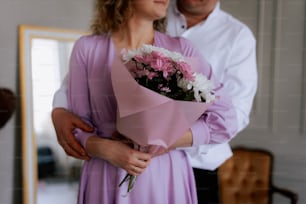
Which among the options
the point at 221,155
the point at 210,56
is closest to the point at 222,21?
the point at 210,56

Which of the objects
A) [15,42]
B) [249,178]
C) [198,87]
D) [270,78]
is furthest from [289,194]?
[15,42]

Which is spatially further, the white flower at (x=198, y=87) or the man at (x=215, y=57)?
the man at (x=215, y=57)

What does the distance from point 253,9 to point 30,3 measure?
0.92 feet

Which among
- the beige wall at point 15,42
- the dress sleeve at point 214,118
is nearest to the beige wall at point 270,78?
the beige wall at point 15,42

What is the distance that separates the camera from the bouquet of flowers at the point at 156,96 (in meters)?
0.30

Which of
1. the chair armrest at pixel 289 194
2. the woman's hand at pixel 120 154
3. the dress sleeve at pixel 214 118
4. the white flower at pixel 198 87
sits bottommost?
the chair armrest at pixel 289 194

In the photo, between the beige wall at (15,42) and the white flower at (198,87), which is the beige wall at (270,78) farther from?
the white flower at (198,87)

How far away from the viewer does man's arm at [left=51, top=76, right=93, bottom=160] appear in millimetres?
375

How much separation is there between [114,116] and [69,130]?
0.18 ft

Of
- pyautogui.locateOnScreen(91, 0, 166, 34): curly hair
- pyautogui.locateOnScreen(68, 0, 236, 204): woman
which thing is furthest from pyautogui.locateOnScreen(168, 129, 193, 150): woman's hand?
pyautogui.locateOnScreen(91, 0, 166, 34): curly hair

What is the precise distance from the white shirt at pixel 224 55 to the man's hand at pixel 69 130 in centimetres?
12

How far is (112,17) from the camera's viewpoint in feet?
1.28

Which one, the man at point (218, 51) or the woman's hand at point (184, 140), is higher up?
the man at point (218, 51)

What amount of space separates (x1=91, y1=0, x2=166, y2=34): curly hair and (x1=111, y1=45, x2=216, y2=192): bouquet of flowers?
8 centimetres
